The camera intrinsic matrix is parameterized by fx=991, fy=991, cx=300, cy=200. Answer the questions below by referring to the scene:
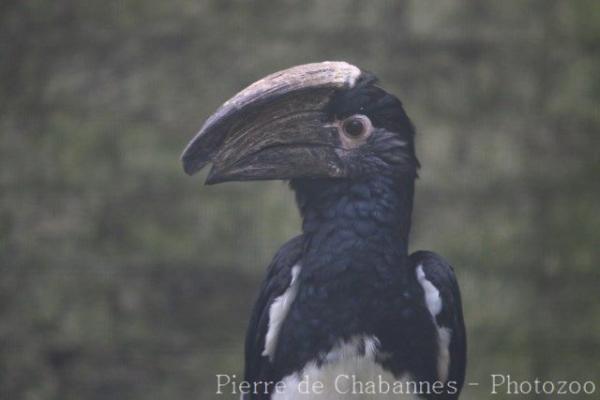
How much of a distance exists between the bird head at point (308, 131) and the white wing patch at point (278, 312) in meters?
0.22

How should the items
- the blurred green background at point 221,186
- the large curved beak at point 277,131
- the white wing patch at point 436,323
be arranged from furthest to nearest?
the blurred green background at point 221,186 → the white wing patch at point 436,323 → the large curved beak at point 277,131

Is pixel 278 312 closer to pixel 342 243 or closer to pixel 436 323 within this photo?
pixel 342 243

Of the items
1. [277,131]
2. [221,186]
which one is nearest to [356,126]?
[277,131]

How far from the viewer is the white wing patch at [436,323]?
75.6 inches

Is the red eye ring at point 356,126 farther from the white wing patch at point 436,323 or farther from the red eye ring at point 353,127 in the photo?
the white wing patch at point 436,323

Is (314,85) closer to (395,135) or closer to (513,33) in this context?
(395,135)

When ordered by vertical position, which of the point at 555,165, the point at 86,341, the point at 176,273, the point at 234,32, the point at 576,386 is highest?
the point at 234,32

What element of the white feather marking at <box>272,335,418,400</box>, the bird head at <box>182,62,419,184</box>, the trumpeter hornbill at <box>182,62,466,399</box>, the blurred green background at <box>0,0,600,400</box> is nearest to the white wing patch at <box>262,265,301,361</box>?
the trumpeter hornbill at <box>182,62,466,399</box>

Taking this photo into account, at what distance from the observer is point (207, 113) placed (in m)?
2.95

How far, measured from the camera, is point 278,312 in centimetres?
195

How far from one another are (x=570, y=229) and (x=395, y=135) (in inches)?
45.7

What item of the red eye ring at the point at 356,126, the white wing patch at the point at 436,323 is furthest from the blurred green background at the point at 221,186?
the red eye ring at the point at 356,126

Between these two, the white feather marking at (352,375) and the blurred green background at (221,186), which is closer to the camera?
the white feather marking at (352,375)

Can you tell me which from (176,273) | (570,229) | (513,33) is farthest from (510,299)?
(176,273)
